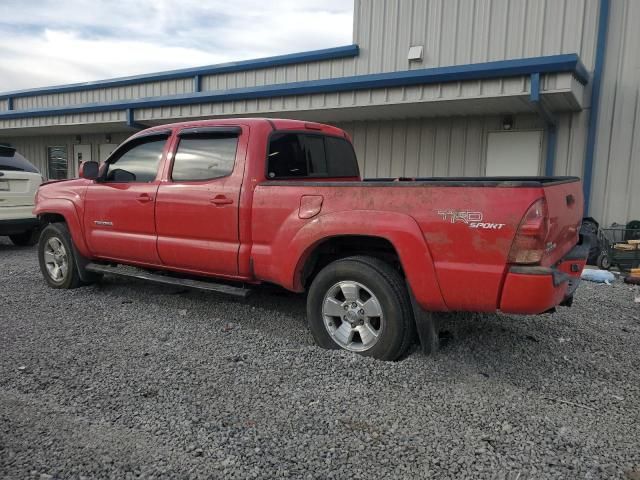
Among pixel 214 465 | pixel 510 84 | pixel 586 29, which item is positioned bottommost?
pixel 214 465

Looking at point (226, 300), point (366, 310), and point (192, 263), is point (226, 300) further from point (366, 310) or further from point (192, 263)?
point (366, 310)

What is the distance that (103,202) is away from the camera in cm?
548

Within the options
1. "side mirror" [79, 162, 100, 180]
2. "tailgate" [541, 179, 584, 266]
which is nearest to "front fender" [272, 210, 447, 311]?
"tailgate" [541, 179, 584, 266]

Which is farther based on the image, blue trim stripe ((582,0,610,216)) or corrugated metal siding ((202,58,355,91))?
corrugated metal siding ((202,58,355,91))

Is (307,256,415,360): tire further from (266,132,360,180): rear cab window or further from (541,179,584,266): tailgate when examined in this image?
(266,132,360,180): rear cab window

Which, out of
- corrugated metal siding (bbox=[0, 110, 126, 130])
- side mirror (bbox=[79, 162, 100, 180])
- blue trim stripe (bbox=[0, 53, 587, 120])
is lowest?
side mirror (bbox=[79, 162, 100, 180])

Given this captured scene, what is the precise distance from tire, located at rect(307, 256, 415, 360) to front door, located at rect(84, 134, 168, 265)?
1.92m

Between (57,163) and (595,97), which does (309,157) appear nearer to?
(595,97)

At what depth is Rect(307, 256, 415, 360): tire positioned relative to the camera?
3693 millimetres

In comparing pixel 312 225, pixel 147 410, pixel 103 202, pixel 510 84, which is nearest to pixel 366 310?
pixel 312 225

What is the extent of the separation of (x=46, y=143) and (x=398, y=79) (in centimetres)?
1409

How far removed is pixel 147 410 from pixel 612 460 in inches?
98.7

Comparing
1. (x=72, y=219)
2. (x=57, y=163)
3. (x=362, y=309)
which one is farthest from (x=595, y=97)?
(x=57, y=163)

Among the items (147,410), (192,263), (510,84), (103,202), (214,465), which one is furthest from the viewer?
(510,84)
